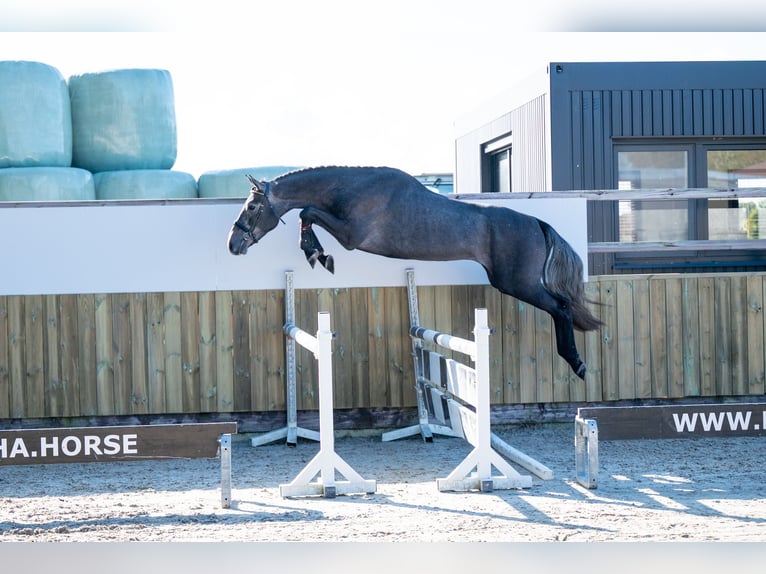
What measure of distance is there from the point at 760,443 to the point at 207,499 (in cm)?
428

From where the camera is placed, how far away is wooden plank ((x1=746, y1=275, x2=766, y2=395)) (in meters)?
7.50

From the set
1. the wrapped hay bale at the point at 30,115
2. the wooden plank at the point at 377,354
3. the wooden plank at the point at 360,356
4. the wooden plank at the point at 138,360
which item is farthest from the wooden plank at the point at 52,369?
the wooden plank at the point at 377,354

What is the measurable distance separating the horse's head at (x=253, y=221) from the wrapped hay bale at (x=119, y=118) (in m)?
2.62

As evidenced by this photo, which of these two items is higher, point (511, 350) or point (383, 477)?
point (511, 350)

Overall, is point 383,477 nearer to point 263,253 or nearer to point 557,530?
point 557,530

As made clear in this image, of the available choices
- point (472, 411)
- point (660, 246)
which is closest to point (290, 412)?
point (472, 411)

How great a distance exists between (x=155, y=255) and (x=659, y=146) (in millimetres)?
5355

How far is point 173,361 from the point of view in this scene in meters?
6.95

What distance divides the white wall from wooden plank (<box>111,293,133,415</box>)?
164 millimetres

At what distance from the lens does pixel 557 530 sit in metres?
3.88

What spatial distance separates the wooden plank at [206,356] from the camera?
6.98 metres

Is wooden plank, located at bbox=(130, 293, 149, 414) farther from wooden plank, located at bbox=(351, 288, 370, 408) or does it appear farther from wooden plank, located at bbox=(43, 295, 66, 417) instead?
wooden plank, located at bbox=(351, 288, 370, 408)

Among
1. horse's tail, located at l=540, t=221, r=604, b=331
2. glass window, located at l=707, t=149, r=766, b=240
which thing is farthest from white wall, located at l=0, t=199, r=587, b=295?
glass window, located at l=707, t=149, r=766, b=240

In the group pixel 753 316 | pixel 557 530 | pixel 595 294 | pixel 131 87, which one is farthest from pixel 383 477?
pixel 131 87
